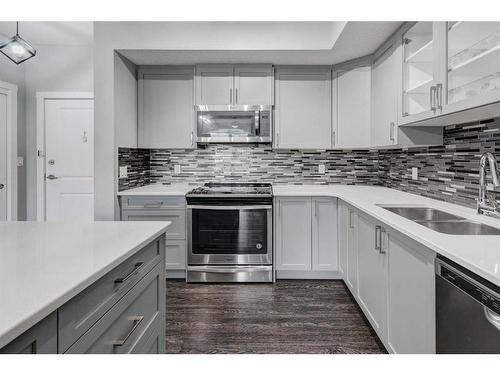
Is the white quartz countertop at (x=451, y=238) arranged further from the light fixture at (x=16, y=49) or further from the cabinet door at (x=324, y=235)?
the light fixture at (x=16, y=49)

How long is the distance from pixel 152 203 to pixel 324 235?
166 centimetres

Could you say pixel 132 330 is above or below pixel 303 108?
below

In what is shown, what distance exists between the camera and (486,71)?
5.13 ft

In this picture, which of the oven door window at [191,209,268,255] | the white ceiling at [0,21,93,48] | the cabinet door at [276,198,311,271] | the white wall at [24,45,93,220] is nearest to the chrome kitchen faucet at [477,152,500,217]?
the cabinet door at [276,198,311,271]

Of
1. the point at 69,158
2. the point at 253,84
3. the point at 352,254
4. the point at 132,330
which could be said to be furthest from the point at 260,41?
the point at 69,158

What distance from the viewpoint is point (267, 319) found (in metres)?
2.57

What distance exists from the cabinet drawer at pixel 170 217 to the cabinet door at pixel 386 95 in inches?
75.9

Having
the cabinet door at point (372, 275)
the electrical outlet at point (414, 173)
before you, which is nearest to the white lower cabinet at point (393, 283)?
the cabinet door at point (372, 275)

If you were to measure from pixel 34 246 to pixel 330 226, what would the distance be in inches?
103

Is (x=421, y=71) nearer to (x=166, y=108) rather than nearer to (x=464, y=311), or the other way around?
(x=464, y=311)

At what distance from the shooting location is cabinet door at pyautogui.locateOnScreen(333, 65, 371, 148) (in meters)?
3.43

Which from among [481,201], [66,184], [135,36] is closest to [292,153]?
[135,36]

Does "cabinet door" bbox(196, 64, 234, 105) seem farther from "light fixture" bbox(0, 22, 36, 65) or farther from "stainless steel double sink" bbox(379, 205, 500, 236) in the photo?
"stainless steel double sink" bbox(379, 205, 500, 236)

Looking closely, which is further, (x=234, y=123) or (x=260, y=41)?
(x=234, y=123)
